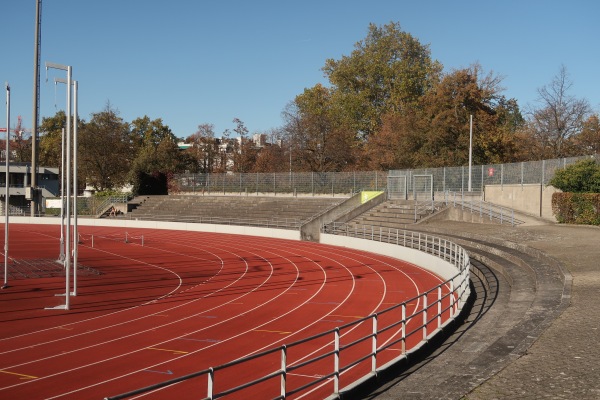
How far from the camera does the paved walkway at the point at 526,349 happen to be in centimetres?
815

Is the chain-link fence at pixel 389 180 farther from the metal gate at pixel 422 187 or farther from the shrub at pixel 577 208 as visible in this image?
the shrub at pixel 577 208

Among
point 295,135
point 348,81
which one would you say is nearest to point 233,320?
point 295,135

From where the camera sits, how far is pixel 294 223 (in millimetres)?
42688

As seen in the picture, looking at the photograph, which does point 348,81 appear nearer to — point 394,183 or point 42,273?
point 394,183

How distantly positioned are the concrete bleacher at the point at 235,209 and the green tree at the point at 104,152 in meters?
17.5

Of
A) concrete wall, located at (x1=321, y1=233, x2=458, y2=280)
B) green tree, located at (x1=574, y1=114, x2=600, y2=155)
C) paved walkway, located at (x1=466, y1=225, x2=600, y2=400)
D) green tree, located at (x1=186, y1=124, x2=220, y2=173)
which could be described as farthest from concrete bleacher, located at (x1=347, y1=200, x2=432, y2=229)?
green tree, located at (x1=186, y1=124, x2=220, y2=173)

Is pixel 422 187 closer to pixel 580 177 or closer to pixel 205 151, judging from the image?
pixel 580 177

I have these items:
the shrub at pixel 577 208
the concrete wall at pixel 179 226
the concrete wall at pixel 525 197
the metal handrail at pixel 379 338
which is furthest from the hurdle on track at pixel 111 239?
the shrub at pixel 577 208

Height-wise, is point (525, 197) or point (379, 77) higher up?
point (379, 77)

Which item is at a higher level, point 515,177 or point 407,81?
point 407,81

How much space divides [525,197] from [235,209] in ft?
83.9

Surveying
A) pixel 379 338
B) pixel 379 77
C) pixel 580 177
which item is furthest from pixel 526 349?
pixel 379 77

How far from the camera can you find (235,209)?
167ft

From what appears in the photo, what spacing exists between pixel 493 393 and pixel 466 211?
28536mm
